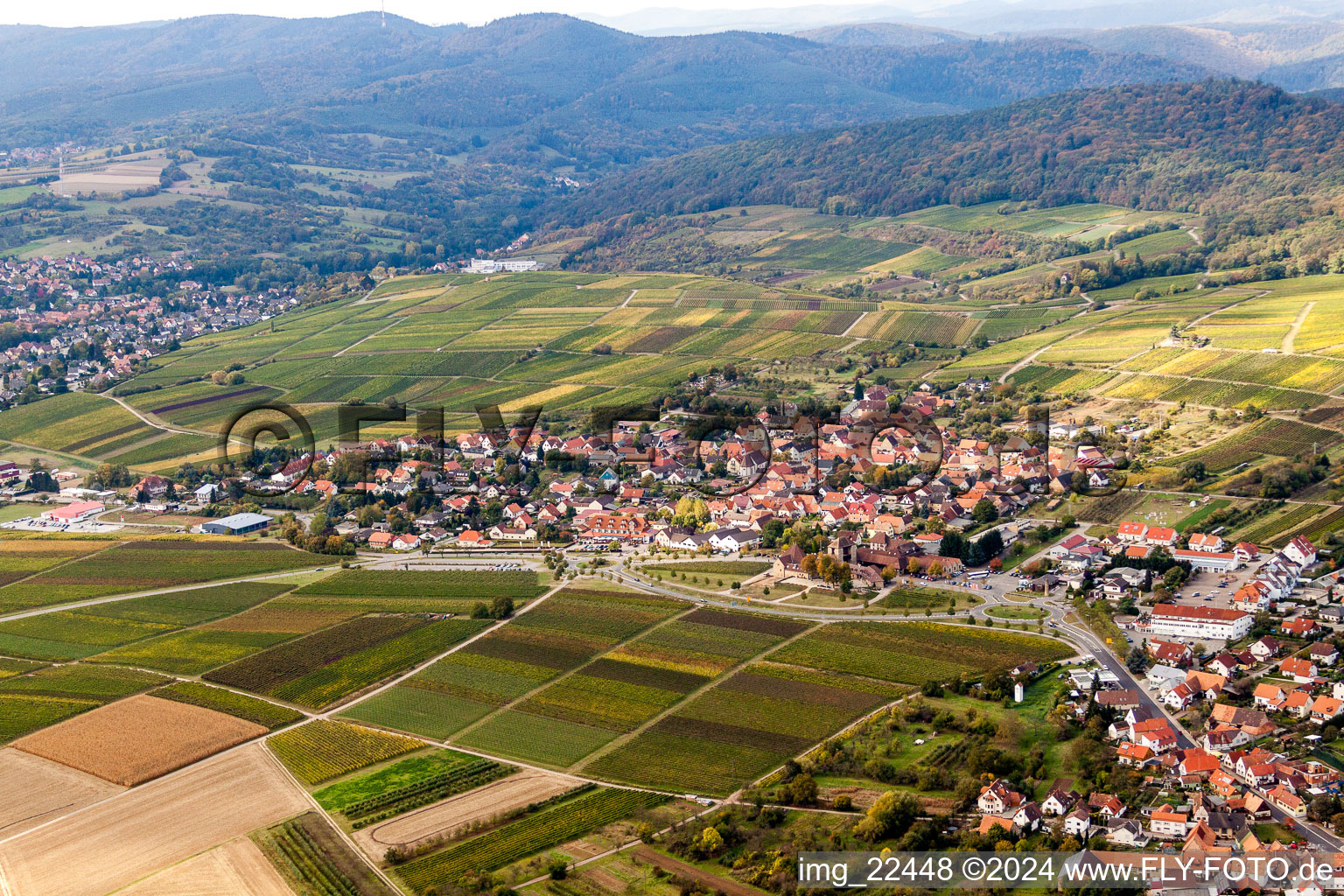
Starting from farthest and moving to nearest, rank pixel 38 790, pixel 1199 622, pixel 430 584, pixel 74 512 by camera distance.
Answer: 1. pixel 74 512
2. pixel 430 584
3. pixel 1199 622
4. pixel 38 790

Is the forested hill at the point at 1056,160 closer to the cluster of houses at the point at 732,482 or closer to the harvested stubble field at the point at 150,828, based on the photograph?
the cluster of houses at the point at 732,482

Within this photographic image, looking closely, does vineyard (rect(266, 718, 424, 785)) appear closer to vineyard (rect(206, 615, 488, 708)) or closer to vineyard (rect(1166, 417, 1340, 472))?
vineyard (rect(206, 615, 488, 708))

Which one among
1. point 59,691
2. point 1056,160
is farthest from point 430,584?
point 1056,160

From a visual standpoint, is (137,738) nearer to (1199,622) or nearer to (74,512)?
(74,512)

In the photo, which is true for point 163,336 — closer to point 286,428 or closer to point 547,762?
point 286,428

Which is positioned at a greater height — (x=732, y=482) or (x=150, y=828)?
(x=732, y=482)

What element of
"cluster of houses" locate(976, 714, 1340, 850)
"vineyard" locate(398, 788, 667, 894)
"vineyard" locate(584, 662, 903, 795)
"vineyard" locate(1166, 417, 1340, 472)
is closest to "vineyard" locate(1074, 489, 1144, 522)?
"vineyard" locate(1166, 417, 1340, 472)

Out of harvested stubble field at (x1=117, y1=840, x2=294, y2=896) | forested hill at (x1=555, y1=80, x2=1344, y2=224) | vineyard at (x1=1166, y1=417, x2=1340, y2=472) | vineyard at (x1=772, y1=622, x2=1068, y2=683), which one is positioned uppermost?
forested hill at (x1=555, y1=80, x2=1344, y2=224)
